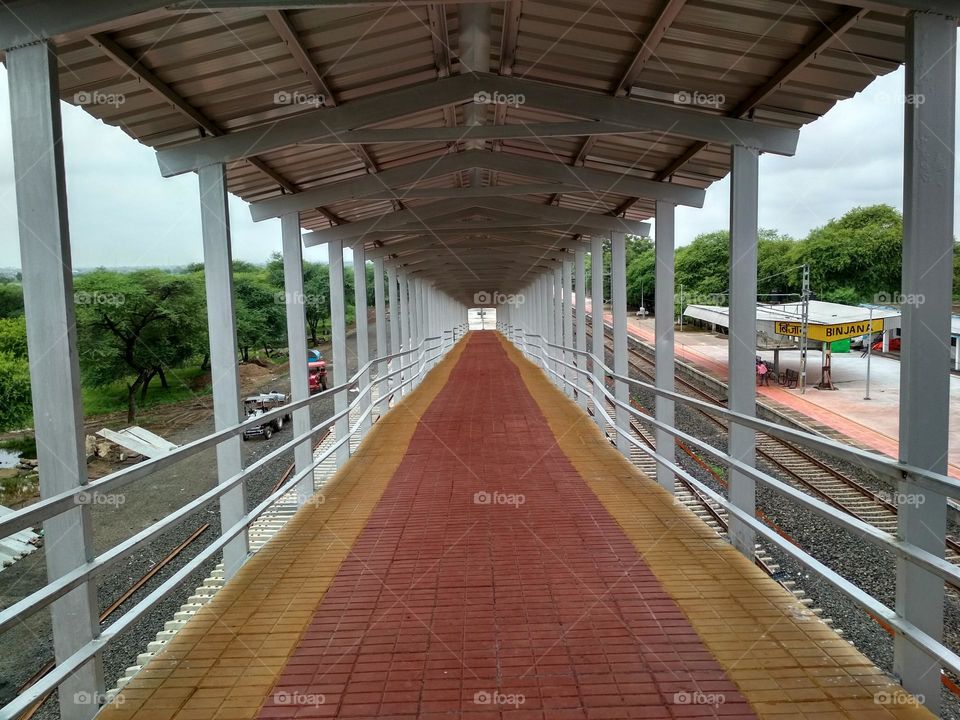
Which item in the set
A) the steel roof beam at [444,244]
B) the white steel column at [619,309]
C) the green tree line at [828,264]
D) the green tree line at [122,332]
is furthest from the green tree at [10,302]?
the green tree line at [828,264]

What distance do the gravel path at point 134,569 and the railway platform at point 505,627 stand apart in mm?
2984

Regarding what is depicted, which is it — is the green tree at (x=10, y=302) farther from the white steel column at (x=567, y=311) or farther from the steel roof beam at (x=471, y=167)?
the steel roof beam at (x=471, y=167)

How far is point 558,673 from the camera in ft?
9.88

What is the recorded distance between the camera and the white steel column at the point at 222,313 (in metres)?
5.45

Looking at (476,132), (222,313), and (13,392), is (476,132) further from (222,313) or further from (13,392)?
(13,392)

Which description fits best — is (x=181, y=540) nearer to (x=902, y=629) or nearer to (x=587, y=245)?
(x=587, y=245)

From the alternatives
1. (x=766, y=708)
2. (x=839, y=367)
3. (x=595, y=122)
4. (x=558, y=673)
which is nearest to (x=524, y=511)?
(x=558, y=673)

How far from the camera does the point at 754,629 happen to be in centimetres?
340

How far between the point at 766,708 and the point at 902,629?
65 cm

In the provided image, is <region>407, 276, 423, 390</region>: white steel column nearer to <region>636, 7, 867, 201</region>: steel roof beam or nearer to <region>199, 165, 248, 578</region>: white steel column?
<region>199, 165, 248, 578</region>: white steel column

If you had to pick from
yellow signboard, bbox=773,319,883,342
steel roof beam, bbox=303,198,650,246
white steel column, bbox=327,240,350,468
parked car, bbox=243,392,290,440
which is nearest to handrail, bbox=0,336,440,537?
white steel column, bbox=327,240,350,468

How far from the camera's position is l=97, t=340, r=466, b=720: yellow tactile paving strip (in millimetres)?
2889

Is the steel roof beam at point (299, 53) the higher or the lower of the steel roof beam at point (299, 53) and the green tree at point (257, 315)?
the higher

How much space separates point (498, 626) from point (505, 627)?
0.04m
